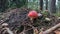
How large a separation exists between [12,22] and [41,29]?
1.59 ft

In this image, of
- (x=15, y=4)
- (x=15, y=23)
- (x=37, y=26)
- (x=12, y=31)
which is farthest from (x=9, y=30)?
(x=15, y=4)

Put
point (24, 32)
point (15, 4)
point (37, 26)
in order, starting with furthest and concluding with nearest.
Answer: point (15, 4)
point (37, 26)
point (24, 32)

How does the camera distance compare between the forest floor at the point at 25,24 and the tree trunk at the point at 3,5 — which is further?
the tree trunk at the point at 3,5

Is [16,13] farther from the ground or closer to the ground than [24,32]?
farther from the ground

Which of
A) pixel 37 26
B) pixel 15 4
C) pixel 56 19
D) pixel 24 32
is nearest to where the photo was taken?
pixel 24 32

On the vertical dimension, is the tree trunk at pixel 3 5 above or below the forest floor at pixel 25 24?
above

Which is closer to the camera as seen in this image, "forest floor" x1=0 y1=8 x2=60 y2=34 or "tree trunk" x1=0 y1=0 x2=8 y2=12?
"forest floor" x1=0 y1=8 x2=60 y2=34

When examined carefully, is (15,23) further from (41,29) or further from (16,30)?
(41,29)

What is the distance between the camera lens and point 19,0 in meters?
4.35

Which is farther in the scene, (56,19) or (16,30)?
(56,19)

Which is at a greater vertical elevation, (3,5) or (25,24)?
(3,5)

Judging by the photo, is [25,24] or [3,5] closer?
[25,24]

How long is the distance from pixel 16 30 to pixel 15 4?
209 centimetres

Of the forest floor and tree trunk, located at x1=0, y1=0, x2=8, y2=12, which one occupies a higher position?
tree trunk, located at x1=0, y1=0, x2=8, y2=12
